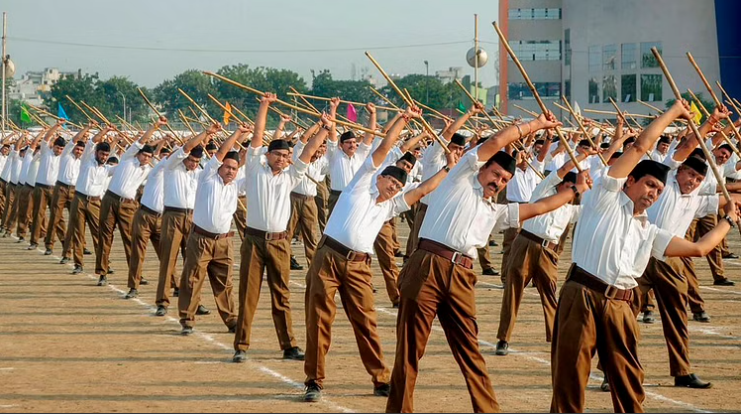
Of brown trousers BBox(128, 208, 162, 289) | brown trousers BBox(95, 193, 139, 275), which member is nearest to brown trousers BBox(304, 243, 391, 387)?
brown trousers BBox(128, 208, 162, 289)

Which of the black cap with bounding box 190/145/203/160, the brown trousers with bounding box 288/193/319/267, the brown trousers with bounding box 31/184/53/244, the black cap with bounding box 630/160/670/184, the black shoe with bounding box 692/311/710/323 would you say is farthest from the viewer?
the brown trousers with bounding box 31/184/53/244

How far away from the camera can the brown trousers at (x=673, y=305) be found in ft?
36.9

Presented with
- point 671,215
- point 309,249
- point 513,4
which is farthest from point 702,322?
point 513,4

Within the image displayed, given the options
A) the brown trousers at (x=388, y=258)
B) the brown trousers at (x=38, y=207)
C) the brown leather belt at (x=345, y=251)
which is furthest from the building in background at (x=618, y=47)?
the brown leather belt at (x=345, y=251)

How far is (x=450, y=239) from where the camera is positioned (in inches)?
369

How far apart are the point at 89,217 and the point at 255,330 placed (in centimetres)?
742

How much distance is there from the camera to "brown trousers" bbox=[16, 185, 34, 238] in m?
28.4

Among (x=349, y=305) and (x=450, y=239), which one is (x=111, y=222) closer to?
(x=349, y=305)

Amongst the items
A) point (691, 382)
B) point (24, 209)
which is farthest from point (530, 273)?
point (24, 209)

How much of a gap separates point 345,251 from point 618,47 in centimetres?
6758

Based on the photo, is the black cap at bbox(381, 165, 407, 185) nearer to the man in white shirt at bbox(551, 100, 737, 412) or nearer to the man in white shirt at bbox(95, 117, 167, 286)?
the man in white shirt at bbox(551, 100, 737, 412)

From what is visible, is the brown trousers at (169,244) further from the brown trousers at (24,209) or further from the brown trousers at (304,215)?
the brown trousers at (24,209)

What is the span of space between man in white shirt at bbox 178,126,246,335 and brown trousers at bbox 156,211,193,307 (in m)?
1.39

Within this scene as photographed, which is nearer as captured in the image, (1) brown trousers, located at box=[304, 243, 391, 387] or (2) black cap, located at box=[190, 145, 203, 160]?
(1) brown trousers, located at box=[304, 243, 391, 387]
